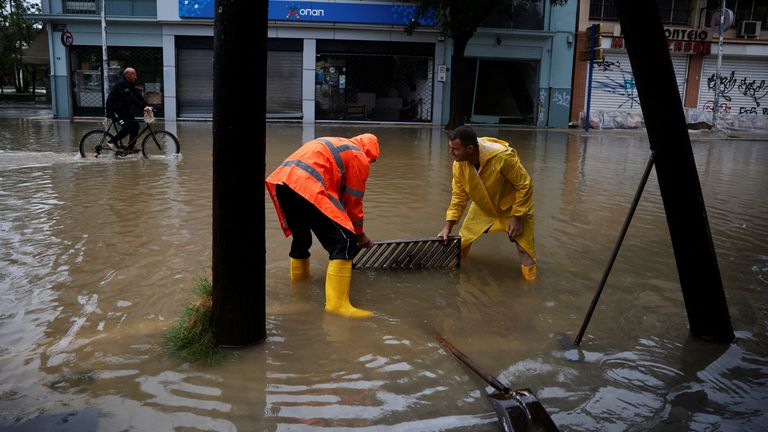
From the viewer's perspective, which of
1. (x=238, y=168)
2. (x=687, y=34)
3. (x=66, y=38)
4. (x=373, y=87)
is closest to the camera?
(x=238, y=168)

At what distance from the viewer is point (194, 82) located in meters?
23.2

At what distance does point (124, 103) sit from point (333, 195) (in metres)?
8.36

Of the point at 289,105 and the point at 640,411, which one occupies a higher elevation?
the point at 289,105

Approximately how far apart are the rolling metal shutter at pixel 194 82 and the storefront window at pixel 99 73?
2.39ft

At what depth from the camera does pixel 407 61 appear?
23.9 metres

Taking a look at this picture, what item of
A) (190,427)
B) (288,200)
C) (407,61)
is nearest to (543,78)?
(407,61)

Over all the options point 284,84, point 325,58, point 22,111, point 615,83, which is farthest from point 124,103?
point 615,83

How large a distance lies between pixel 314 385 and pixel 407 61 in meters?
21.8

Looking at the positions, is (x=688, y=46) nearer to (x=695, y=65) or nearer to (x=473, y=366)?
(x=695, y=65)

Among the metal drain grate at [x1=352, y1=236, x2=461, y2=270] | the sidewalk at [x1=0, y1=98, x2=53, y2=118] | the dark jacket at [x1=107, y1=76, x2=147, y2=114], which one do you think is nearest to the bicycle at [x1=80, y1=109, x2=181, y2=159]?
the dark jacket at [x1=107, y1=76, x2=147, y2=114]

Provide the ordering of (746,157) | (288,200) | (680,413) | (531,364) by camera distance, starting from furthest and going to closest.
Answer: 1. (746,157)
2. (288,200)
3. (531,364)
4. (680,413)

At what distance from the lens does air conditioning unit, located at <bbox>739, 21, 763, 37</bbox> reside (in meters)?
24.7

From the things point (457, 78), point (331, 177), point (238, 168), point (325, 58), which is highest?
point (325, 58)

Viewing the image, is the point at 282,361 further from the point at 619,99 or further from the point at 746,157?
the point at 619,99
